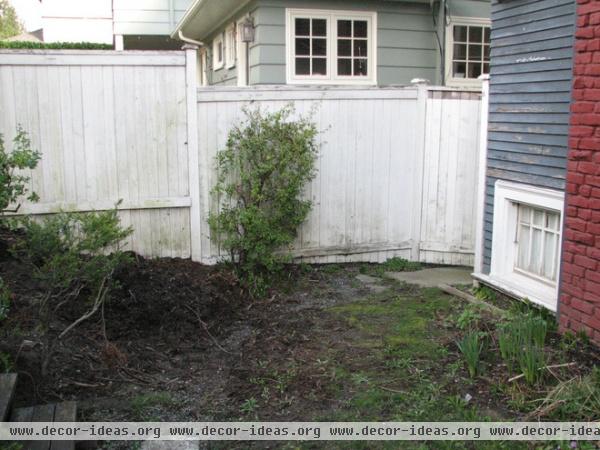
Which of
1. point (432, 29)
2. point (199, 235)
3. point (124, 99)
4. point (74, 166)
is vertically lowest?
point (199, 235)

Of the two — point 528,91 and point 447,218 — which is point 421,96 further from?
point 528,91

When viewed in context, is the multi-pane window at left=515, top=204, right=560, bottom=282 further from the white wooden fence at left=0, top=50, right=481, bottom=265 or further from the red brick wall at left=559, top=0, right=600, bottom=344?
the white wooden fence at left=0, top=50, right=481, bottom=265

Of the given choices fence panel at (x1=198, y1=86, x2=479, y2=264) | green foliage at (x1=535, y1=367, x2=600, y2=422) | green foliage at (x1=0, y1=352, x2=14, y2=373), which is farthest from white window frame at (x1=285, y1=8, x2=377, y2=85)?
green foliage at (x1=535, y1=367, x2=600, y2=422)

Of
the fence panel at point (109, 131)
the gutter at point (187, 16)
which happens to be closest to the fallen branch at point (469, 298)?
the fence panel at point (109, 131)

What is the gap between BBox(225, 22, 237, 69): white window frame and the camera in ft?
35.9

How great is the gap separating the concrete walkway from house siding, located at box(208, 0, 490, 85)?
3.35 metres

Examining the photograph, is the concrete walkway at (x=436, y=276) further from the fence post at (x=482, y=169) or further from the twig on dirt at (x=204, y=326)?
the twig on dirt at (x=204, y=326)

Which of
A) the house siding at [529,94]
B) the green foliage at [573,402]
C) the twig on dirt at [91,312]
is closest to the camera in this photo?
the green foliage at [573,402]

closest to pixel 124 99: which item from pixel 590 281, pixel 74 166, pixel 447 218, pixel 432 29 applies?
pixel 74 166

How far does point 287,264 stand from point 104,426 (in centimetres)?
367

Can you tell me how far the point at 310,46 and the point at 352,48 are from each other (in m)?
0.66

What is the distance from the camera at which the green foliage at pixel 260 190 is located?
6461mm

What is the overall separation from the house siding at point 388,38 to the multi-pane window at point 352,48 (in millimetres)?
208

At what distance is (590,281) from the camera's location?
4.57 meters
